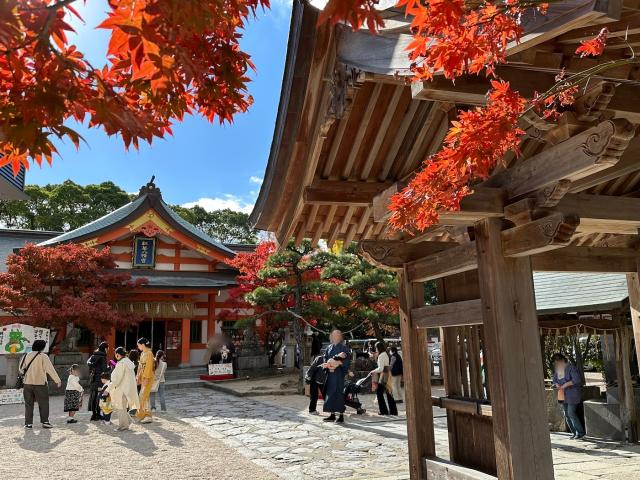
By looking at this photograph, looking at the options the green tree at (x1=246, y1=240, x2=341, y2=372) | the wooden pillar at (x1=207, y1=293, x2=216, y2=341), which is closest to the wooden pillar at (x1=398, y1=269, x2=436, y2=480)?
the green tree at (x1=246, y1=240, x2=341, y2=372)

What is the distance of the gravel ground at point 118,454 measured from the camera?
6.12 meters

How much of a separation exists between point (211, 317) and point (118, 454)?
559 inches

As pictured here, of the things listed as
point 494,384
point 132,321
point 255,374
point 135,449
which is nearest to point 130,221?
point 132,321

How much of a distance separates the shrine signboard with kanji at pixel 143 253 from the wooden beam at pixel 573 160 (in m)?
19.3

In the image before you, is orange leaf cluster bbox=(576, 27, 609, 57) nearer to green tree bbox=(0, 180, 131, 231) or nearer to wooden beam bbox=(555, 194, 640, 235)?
wooden beam bbox=(555, 194, 640, 235)

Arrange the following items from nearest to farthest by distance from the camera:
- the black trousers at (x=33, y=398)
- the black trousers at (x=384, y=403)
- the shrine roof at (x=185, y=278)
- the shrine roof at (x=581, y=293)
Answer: the shrine roof at (x=581, y=293)
the black trousers at (x=33, y=398)
the black trousers at (x=384, y=403)
the shrine roof at (x=185, y=278)

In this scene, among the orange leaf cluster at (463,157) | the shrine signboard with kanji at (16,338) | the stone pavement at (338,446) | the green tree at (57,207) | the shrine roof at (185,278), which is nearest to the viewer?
the orange leaf cluster at (463,157)

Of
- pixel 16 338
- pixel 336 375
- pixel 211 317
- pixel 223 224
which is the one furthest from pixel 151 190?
pixel 223 224

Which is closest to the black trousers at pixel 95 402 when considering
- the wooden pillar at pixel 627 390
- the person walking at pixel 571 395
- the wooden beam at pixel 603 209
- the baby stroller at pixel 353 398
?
the baby stroller at pixel 353 398

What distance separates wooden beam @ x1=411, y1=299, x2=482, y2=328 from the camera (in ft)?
12.1

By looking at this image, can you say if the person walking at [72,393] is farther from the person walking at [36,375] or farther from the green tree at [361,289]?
the green tree at [361,289]

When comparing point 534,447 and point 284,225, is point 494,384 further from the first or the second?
point 284,225

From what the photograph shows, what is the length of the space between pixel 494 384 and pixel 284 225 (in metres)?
2.65

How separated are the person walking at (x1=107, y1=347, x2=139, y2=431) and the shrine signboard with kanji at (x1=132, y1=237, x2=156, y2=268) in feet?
40.3
